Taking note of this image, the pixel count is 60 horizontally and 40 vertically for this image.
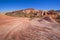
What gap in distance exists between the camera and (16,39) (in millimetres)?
4230

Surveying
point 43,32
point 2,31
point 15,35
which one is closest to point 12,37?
point 15,35

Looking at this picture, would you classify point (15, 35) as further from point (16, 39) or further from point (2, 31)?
point (2, 31)

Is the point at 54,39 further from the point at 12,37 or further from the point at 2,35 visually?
the point at 2,35

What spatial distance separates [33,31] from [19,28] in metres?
0.60

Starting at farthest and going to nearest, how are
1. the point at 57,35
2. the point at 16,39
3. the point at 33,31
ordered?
1. the point at 33,31
2. the point at 57,35
3. the point at 16,39

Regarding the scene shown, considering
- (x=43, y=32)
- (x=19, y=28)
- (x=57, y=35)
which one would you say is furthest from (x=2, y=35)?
(x=57, y=35)

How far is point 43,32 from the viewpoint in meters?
4.81

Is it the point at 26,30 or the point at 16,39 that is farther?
the point at 26,30

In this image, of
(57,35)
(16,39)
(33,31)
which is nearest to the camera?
(16,39)

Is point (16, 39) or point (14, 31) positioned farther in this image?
point (14, 31)

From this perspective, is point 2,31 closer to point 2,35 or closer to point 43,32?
point 2,35

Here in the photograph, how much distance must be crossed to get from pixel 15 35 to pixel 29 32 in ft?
1.76

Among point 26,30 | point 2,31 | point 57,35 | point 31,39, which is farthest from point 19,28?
point 57,35

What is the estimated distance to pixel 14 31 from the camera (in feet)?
15.6
